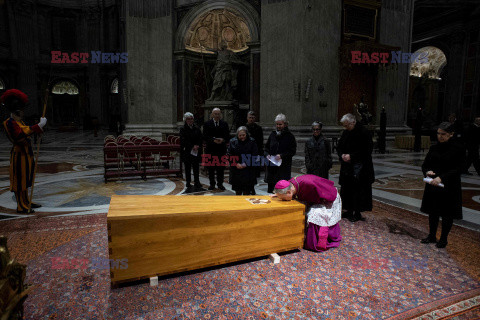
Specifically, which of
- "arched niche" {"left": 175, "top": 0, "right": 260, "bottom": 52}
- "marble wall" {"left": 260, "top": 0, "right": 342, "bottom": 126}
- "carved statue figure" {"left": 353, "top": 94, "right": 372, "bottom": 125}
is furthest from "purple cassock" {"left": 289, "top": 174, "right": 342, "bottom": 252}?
"arched niche" {"left": 175, "top": 0, "right": 260, "bottom": 52}

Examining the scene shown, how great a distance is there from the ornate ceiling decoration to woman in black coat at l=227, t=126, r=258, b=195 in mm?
22543

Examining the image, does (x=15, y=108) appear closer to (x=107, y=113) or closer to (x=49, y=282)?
(x=49, y=282)

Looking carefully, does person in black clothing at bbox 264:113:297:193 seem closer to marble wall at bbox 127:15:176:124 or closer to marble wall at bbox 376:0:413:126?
marble wall at bbox 127:15:176:124

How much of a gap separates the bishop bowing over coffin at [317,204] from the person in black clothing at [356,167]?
3.19ft

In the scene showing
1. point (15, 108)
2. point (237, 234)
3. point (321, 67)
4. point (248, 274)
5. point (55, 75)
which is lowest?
point (248, 274)

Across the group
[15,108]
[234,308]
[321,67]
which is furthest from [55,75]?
[234,308]

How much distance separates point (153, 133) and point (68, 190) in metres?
8.48

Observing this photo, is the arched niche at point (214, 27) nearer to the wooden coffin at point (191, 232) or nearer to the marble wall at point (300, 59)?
the marble wall at point (300, 59)

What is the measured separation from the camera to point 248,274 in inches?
114

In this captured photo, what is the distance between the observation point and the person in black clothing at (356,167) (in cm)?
420


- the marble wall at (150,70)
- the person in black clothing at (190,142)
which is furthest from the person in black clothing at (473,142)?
the marble wall at (150,70)

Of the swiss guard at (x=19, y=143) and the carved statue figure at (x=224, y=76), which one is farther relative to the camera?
the carved statue figure at (x=224, y=76)

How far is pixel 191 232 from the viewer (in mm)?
2703

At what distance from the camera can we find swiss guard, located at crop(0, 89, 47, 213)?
418 cm
